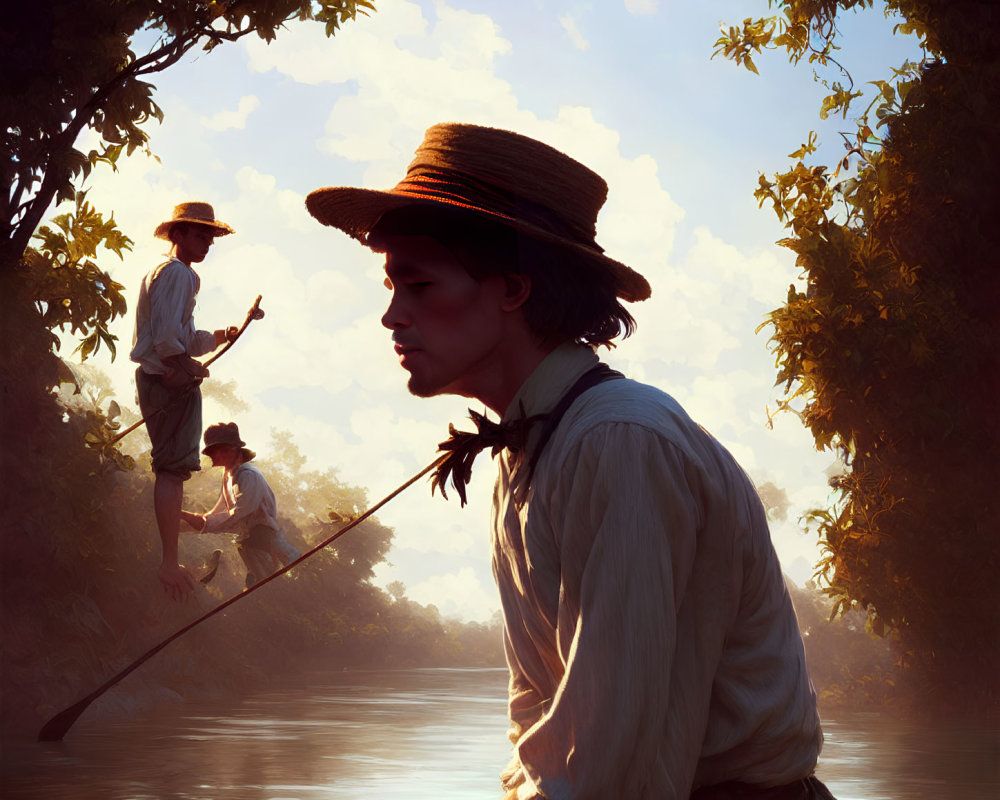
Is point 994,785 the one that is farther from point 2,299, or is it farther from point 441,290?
point 2,299

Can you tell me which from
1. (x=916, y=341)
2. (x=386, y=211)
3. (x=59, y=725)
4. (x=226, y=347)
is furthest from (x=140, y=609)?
(x=386, y=211)

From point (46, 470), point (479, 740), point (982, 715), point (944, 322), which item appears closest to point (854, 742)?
point (982, 715)

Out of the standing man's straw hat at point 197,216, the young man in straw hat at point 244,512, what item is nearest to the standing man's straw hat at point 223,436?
the young man in straw hat at point 244,512

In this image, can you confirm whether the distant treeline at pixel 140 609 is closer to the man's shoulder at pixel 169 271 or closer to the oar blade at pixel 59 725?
the oar blade at pixel 59 725

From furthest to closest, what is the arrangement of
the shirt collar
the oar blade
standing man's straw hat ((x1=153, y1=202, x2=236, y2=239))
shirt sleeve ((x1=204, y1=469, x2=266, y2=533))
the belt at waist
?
the oar blade → shirt sleeve ((x1=204, y1=469, x2=266, y2=533)) → standing man's straw hat ((x1=153, y1=202, x2=236, y2=239)) → the shirt collar → the belt at waist

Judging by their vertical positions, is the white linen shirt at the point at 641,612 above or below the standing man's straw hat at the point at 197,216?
below

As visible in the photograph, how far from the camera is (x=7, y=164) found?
986cm

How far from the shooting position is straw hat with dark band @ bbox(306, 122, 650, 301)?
1895mm

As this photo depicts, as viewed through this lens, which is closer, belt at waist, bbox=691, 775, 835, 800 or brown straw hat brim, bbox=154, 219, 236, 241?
belt at waist, bbox=691, 775, 835, 800

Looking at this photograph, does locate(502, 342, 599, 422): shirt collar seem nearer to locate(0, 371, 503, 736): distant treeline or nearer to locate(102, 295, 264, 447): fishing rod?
locate(0, 371, 503, 736): distant treeline

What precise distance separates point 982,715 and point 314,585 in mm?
10699

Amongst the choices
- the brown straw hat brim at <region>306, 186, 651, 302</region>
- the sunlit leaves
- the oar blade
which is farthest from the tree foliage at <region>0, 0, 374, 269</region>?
the brown straw hat brim at <region>306, 186, 651, 302</region>

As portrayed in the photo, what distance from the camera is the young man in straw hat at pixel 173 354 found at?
7641 mm

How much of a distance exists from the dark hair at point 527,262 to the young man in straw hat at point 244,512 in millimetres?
7023
